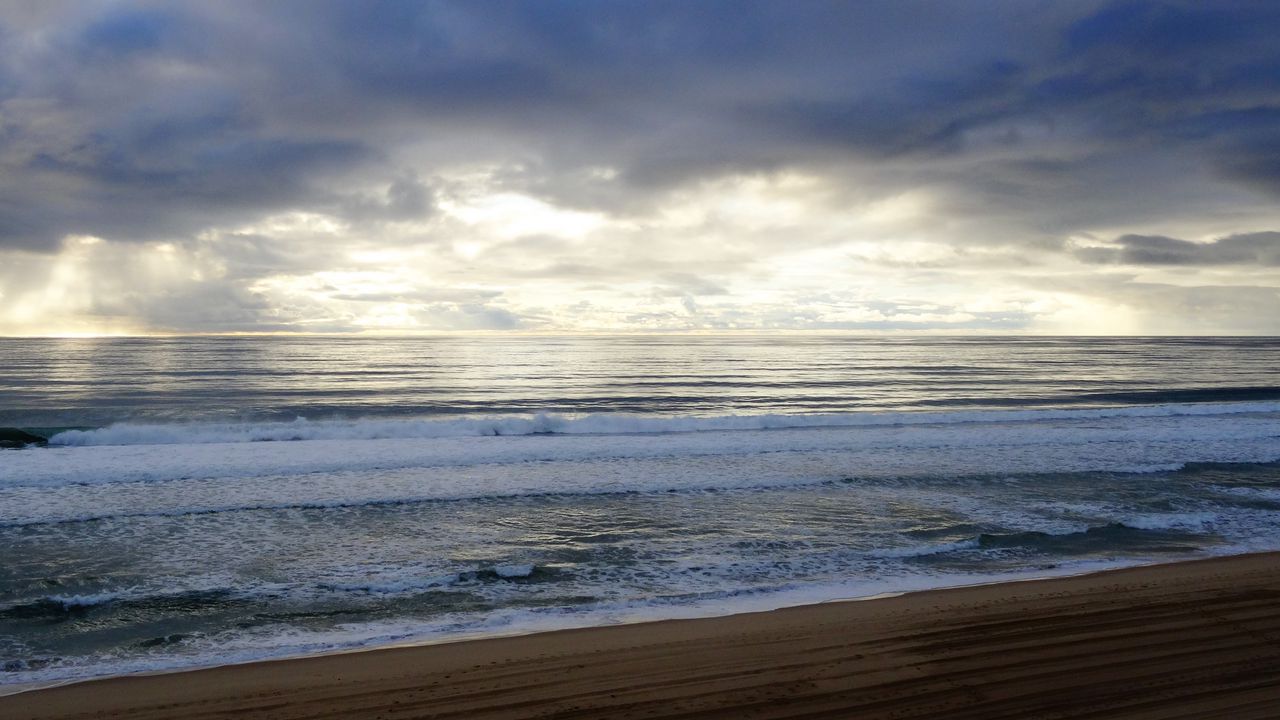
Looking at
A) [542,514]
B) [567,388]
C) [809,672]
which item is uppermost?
[567,388]

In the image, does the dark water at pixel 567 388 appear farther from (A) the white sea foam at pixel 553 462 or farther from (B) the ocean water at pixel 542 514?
(A) the white sea foam at pixel 553 462

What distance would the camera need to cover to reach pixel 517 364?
61.3 metres

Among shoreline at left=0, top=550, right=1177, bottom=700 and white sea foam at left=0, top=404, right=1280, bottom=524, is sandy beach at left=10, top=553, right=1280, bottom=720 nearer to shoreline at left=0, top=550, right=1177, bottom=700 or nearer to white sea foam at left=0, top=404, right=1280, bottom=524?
shoreline at left=0, top=550, right=1177, bottom=700

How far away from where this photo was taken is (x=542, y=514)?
1277 centimetres

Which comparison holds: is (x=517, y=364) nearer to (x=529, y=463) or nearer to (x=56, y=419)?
(x=56, y=419)

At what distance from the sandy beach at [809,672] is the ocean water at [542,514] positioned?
2.39 ft

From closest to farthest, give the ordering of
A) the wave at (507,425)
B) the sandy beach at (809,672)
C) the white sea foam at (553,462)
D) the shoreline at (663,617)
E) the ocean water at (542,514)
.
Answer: the sandy beach at (809,672) < the shoreline at (663,617) < the ocean water at (542,514) < the white sea foam at (553,462) < the wave at (507,425)

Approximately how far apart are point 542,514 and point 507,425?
1341 cm

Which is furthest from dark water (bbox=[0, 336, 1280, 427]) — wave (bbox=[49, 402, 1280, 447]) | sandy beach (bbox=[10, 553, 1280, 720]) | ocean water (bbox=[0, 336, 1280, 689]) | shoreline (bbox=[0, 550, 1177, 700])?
sandy beach (bbox=[10, 553, 1280, 720])

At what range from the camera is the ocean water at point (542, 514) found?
7.90m

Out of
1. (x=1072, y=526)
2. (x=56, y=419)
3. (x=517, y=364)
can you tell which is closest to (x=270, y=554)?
(x=1072, y=526)

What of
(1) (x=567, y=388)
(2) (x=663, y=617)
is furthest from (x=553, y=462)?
(1) (x=567, y=388)

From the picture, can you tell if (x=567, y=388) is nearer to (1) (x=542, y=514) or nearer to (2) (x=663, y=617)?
(1) (x=542, y=514)

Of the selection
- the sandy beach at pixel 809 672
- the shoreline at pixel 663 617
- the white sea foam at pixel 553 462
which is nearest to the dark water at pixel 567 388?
the white sea foam at pixel 553 462
